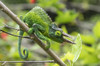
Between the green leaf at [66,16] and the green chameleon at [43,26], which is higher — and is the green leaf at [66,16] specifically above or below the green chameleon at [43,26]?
below

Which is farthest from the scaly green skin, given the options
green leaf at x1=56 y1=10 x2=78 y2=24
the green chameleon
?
green leaf at x1=56 y1=10 x2=78 y2=24

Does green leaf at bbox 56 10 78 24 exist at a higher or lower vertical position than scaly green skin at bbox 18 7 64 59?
lower

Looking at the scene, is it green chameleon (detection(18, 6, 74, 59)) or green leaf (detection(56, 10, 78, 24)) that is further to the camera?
green leaf (detection(56, 10, 78, 24))

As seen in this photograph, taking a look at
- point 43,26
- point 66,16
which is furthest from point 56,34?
point 66,16

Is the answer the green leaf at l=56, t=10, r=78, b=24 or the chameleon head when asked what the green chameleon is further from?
the green leaf at l=56, t=10, r=78, b=24

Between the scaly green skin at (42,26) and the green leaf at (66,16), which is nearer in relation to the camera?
the scaly green skin at (42,26)

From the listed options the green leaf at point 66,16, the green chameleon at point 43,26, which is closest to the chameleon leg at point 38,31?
the green chameleon at point 43,26

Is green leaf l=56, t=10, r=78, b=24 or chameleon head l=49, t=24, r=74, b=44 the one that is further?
green leaf l=56, t=10, r=78, b=24

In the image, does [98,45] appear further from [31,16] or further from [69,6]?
[69,6]

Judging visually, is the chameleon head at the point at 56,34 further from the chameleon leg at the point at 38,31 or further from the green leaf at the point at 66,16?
the green leaf at the point at 66,16

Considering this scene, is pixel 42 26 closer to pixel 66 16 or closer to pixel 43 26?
pixel 43 26

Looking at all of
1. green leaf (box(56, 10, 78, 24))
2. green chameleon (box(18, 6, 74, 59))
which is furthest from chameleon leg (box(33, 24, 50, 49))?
green leaf (box(56, 10, 78, 24))

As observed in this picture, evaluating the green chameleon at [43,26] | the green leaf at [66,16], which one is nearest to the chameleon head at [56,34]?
the green chameleon at [43,26]

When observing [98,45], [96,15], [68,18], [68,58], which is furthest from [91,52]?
[96,15]
